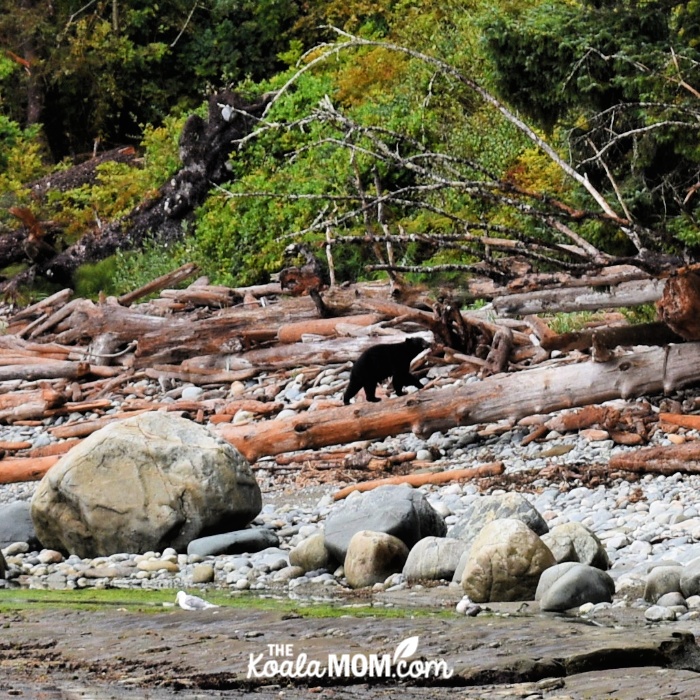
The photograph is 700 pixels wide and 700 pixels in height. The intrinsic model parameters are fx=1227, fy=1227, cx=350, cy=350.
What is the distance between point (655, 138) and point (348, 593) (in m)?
5.79

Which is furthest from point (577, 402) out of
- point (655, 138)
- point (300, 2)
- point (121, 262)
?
point (300, 2)

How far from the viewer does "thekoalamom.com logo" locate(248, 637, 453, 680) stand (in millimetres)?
4328

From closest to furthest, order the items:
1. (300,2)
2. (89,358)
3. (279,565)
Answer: (279,565), (89,358), (300,2)

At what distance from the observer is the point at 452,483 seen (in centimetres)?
915

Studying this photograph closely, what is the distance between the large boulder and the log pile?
71.3 inches

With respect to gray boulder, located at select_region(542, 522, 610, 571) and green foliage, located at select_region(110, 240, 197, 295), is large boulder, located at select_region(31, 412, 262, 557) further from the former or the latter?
green foliage, located at select_region(110, 240, 197, 295)

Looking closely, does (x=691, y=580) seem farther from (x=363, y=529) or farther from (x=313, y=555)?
(x=313, y=555)

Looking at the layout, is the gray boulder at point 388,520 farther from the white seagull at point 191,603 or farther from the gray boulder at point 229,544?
the white seagull at point 191,603

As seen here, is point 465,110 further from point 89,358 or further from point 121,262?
point 89,358

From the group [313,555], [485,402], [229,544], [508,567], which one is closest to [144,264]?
[485,402]

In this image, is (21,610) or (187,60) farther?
(187,60)

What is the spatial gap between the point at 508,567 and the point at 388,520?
4.71ft

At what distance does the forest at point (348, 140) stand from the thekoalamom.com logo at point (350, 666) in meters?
4.17

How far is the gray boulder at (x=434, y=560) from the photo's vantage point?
686 cm
